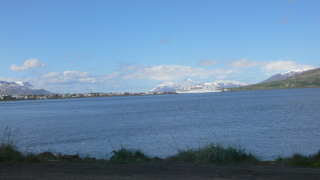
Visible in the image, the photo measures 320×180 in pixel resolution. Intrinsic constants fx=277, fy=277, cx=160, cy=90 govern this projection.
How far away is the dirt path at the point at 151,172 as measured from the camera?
7.62 meters

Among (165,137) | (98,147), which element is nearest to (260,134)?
(165,137)

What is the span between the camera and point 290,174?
7.79 metres

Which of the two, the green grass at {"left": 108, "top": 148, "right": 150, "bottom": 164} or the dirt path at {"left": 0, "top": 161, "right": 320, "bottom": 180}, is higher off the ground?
the dirt path at {"left": 0, "top": 161, "right": 320, "bottom": 180}

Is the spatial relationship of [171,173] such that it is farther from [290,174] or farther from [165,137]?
[165,137]

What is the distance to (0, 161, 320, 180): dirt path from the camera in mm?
7617

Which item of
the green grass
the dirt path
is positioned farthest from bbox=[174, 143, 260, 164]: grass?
the green grass

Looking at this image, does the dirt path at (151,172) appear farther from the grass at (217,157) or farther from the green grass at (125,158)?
the green grass at (125,158)

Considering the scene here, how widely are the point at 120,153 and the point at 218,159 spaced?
3985 mm

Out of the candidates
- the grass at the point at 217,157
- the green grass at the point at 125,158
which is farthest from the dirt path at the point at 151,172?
the green grass at the point at 125,158

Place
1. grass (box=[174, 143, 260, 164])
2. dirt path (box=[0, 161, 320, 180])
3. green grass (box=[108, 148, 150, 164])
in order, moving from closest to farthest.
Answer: dirt path (box=[0, 161, 320, 180]), grass (box=[174, 143, 260, 164]), green grass (box=[108, 148, 150, 164])

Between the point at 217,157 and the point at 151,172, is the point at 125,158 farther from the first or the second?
the point at 217,157

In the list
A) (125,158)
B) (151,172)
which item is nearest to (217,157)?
(151,172)

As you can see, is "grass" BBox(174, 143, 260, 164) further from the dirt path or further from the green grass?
the green grass

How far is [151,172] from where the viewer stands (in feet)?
27.3
